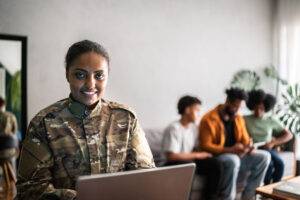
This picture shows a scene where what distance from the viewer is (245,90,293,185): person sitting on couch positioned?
11.0ft

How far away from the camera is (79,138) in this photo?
3.26 feet

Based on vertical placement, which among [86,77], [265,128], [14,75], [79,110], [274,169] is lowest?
[274,169]

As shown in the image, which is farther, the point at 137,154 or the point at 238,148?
the point at 238,148

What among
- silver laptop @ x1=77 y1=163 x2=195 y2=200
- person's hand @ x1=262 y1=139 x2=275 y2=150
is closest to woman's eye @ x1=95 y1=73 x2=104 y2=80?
silver laptop @ x1=77 y1=163 x2=195 y2=200

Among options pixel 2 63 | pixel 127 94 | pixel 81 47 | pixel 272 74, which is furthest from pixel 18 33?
pixel 272 74

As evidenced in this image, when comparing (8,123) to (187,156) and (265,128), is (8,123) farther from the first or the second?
(265,128)

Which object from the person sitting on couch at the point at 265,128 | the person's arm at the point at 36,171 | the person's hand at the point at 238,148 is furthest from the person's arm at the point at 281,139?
the person's arm at the point at 36,171

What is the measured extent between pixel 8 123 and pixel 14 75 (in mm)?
365

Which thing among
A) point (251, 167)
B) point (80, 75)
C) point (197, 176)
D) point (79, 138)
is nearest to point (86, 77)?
point (80, 75)

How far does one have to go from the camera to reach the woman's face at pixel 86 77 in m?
1.02

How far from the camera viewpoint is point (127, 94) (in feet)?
10.5

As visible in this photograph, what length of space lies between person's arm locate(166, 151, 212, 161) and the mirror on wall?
1.18m

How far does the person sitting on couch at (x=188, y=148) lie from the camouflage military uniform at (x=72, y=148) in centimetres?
162

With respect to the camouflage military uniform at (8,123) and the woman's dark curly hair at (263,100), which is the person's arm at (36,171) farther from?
the woman's dark curly hair at (263,100)
